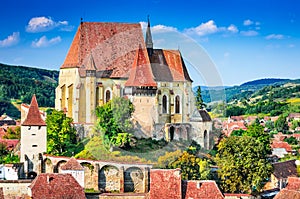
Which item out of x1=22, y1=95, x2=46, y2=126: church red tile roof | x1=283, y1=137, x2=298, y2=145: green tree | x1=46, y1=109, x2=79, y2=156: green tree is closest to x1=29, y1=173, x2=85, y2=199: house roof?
x1=46, y1=109, x2=79, y2=156: green tree

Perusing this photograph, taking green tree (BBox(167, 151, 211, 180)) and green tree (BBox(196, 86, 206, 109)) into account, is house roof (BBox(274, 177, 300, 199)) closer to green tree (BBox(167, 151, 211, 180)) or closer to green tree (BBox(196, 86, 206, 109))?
green tree (BBox(167, 151, 211, 180))

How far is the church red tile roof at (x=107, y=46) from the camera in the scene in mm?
60125

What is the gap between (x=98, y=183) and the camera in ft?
159

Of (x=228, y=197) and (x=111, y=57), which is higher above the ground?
(x=111, y=57)

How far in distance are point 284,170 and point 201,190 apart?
18337 mm

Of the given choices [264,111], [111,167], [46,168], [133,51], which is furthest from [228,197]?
[264,111]

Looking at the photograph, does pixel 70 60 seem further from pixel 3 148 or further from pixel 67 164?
pixel 67 164

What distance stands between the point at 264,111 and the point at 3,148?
325ft

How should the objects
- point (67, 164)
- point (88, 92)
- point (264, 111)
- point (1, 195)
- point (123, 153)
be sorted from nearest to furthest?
point (1, 195) → point (67, 164) → point (123, 153) → point (88, 92) → point (264, 111)

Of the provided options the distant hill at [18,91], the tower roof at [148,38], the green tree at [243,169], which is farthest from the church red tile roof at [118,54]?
the distant hill at [18,91]

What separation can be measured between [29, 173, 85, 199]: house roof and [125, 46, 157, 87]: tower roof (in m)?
17.2

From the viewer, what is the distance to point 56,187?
42625mm

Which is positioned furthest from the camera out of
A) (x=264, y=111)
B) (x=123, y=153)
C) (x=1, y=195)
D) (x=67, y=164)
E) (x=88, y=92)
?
(x=264, y=111)

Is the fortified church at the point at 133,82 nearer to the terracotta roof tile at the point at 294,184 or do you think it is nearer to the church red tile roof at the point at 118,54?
the church red tile roof at the point at 118,54
